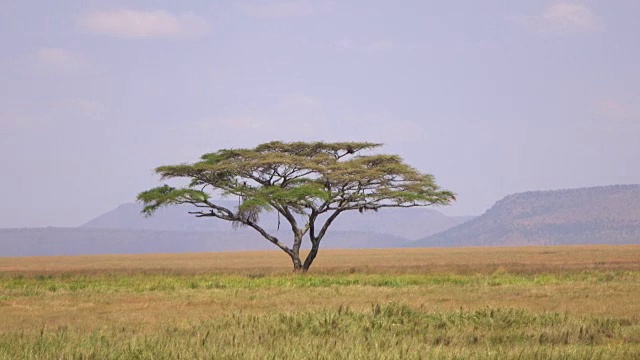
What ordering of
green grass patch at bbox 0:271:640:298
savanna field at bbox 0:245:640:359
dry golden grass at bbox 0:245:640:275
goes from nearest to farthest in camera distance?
savanna field at bbox 0:245:640:359
green grass patch at bbox 0:271:640:298
dry golden grass at bbox 0:245:640:275

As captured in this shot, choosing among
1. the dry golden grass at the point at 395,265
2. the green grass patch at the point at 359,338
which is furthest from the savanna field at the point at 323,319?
the dry golden grass at the point at 395,265

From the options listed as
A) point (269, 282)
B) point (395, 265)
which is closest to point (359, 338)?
point (269, 282)

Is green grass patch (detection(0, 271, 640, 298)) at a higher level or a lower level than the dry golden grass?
lower

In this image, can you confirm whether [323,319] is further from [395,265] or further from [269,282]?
[395,265]

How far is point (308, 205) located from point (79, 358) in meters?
39.8

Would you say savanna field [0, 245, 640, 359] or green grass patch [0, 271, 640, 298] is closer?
savanna field [0, 245, 640, 359]

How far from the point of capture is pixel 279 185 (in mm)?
55938

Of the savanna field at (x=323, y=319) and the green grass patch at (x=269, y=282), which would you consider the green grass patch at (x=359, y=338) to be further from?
the green grass patch at (x=269, y=282)

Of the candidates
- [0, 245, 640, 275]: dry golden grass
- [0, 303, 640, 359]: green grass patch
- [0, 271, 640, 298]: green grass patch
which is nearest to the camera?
[0, 303, 640, 359]: green grass patch

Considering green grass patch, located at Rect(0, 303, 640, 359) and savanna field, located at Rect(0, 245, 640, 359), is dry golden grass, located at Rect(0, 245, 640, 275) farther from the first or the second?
green grass patch, located at Rect(0, 303, 640, 359)

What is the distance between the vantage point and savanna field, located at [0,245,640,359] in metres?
14.5

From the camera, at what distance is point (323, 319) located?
65.1ft

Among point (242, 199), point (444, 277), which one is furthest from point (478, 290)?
point (242, 199)

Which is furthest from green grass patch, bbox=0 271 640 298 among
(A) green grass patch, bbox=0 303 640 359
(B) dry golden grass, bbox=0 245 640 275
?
(A) green grass patch, bbox=0 303 640 359
